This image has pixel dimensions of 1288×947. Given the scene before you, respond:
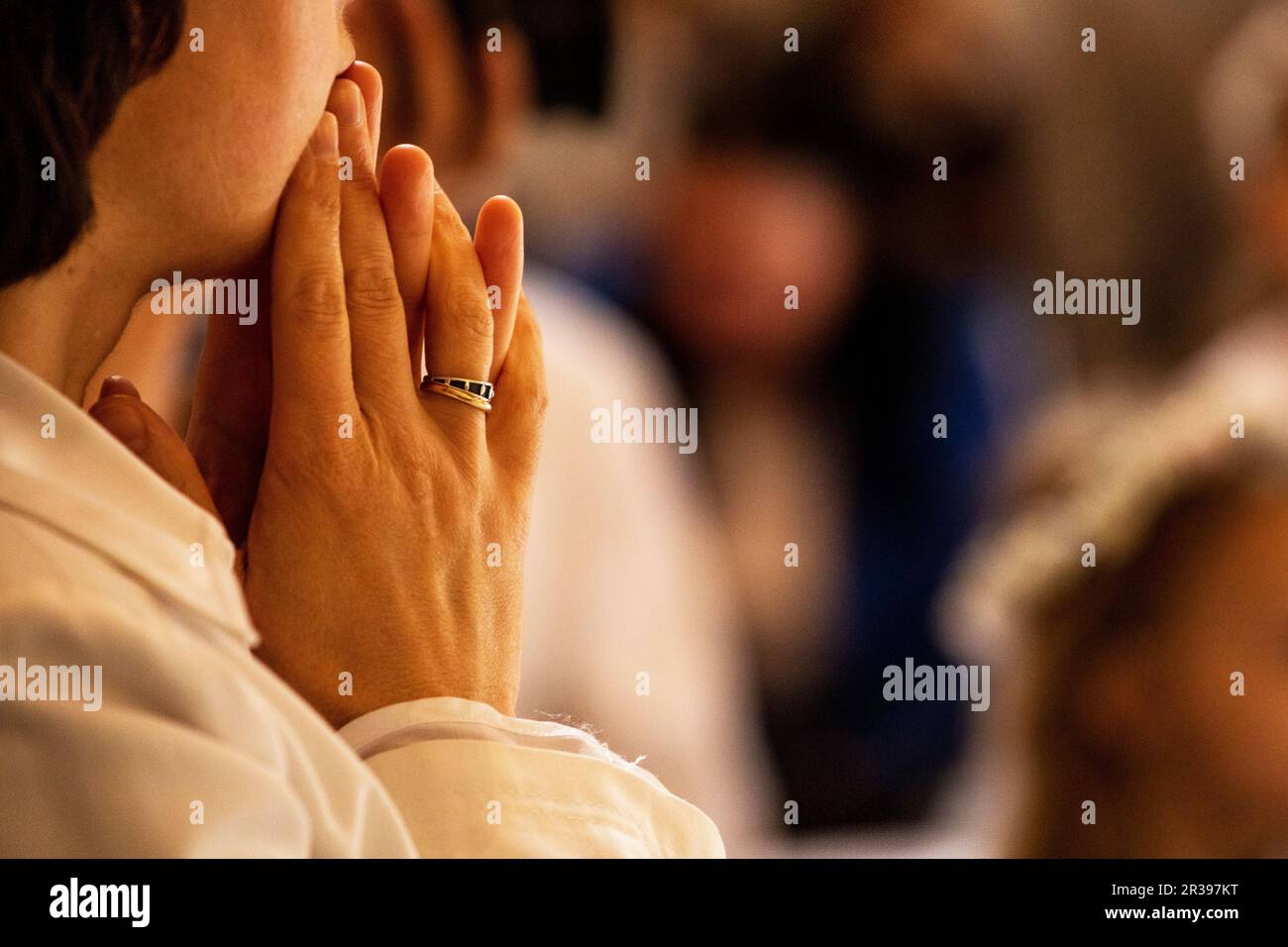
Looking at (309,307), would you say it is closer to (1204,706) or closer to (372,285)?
(372,285)

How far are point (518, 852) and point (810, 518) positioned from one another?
0.89 metres

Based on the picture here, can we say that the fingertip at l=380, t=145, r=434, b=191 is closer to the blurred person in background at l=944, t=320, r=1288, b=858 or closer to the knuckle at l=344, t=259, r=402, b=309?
the knuckle at l=344, t=259, r=402, b=309

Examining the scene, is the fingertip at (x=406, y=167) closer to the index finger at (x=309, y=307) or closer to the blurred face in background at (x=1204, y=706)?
the index finger at (x=309, y=307)

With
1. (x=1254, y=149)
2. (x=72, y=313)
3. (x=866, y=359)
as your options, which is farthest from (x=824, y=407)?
(x=72, y=313)

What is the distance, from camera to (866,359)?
1387 millimetres

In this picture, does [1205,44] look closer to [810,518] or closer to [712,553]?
[810,518]

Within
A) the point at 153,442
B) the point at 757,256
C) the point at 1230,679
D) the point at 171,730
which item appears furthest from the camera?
the point at 757,256

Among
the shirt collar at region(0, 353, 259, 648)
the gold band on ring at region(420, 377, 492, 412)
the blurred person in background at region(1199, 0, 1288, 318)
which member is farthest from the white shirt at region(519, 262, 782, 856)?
the blurred person in background at region(1199, 0, 1288, 318)

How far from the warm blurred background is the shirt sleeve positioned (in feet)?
0.79

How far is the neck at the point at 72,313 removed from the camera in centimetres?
46

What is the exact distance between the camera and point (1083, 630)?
907 mm

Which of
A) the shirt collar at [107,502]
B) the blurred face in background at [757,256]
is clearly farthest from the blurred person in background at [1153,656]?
the shirt collar at [107,502]

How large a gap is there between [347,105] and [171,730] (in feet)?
0.85
